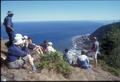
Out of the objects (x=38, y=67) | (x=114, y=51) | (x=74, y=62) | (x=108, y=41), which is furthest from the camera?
(x=108, y=41)

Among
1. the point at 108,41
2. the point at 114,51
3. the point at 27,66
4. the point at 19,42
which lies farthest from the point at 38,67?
the point at 108,41

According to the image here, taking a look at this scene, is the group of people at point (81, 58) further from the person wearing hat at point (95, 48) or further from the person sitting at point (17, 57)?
the person sitting at point (17, 57)

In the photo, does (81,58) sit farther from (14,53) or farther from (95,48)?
(14,53)

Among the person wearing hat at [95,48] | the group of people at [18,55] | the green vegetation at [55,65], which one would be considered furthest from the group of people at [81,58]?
the group of people at [18,55]

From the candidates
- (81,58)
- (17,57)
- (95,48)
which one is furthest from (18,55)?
(95,48)

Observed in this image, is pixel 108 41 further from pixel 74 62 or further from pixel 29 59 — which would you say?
pixel 29 59

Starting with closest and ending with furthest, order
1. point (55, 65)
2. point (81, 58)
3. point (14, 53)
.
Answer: point (14, 53) → point (55, 65) → point (81, 58)

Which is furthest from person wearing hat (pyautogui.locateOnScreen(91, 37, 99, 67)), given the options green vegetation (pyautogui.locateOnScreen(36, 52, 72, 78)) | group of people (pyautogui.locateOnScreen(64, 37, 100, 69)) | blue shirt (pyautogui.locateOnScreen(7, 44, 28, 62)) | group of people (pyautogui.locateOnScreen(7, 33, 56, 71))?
blue shirt (pyautogui.locateOnScreen(7, 44, 28, 62))
